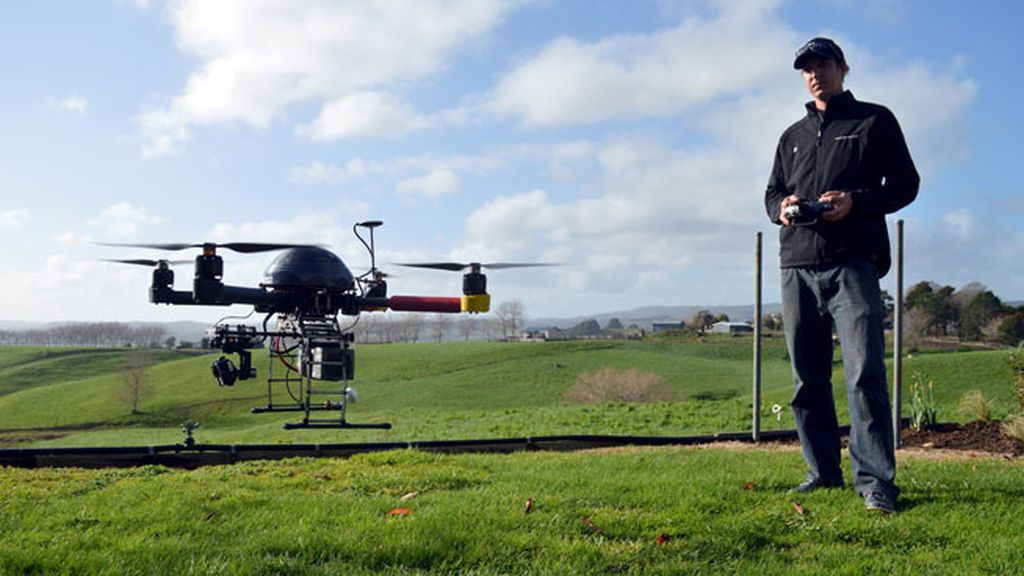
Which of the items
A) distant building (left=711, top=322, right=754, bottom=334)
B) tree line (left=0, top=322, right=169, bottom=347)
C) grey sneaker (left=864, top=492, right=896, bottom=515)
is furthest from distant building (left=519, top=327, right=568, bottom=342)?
grey sneaker (left=864, top=492, right=896, bottom=515)

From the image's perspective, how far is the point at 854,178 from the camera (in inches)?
211

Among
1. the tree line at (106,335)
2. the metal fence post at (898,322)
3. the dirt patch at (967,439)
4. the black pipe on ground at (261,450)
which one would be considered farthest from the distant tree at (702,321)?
the metal fence post at (898,322)

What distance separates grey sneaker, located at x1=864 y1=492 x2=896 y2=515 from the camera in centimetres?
500

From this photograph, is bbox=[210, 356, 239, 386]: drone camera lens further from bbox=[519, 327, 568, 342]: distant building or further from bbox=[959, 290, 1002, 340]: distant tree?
bbox=[519, 327, 568, 342]: distant building

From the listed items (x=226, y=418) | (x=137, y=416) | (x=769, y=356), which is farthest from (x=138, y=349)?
(x=769, y=356)

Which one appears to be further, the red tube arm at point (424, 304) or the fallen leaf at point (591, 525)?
the red tube arm at point (424, 304)

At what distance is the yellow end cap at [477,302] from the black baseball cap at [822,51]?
4164mm

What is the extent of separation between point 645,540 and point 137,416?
57629 millimetres

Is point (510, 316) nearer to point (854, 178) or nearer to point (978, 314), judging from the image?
point (978, 314)

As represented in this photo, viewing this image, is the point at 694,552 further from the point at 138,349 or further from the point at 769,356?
the point at 138,349

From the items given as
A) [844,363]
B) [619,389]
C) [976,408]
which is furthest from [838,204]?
[619,389]

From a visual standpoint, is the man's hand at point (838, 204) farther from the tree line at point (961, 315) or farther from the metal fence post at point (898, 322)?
the tree line at point (961, 315)

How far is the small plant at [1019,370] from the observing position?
37.5 feet

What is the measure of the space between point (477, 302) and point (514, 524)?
4.21 meters
